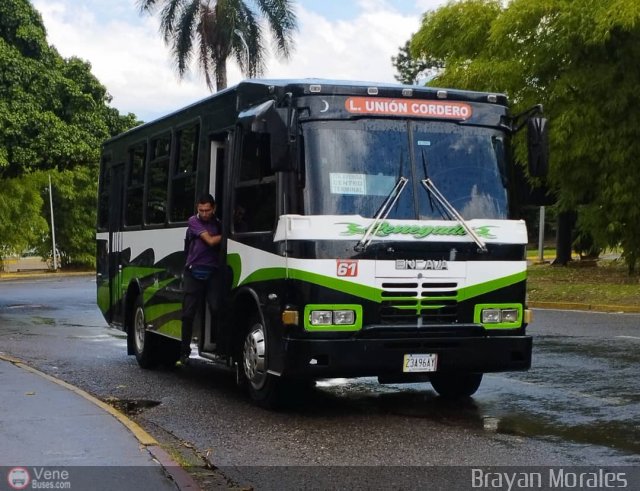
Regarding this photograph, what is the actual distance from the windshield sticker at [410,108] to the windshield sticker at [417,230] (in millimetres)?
1009

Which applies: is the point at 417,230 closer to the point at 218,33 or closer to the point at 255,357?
A: the point at 255,357

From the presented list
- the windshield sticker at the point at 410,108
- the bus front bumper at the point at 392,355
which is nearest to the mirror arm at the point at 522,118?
the windshield sticker at the point at 410,108

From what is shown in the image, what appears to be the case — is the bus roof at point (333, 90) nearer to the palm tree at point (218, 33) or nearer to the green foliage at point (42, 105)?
the green foliage at point (42, 105)

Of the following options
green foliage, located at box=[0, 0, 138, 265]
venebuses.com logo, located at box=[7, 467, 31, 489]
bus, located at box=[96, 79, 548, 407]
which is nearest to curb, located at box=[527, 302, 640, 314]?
green foliage, located at box=[0, 0, 138, 265]

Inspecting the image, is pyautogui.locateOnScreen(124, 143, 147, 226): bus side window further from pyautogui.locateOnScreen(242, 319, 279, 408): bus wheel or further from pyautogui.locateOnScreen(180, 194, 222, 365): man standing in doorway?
pyautogui.locateOnScreen(242, 319, 279, 408): bus wheel

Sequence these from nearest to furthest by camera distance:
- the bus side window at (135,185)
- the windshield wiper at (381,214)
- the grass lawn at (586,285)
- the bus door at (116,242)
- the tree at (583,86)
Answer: the windshield wiper at (381,214)
the bus side window at (135,185)
the bus door at (116,242)
the grass lawn at (586,285)
the tree at (583,86)

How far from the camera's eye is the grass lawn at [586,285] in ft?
76.7

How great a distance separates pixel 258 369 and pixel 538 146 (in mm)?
3172

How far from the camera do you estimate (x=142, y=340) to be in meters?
13.3

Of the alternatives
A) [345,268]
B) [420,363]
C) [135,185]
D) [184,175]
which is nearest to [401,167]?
[345,268]

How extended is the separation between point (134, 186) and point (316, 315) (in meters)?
5.51

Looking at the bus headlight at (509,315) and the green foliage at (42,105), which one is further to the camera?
the green foliage at (42,105)

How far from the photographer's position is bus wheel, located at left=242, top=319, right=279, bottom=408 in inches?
372

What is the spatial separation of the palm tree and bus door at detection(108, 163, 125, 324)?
25.6m
